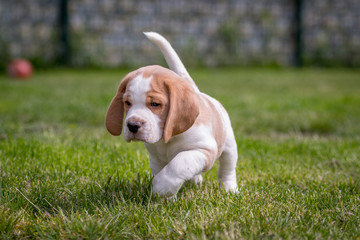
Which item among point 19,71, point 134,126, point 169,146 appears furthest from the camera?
point 19,71

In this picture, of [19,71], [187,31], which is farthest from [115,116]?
[187,31]

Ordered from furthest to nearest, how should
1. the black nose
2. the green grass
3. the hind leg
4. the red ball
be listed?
the red ball
the hind leg
the black nose
the green grass

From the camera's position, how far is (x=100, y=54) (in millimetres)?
11961

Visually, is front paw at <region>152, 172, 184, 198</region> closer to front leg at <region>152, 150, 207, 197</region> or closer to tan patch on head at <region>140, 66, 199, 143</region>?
front leg at <region>152, 150, 207, 197</region>

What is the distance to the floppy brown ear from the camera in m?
1.92

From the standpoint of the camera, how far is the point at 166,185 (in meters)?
1.94

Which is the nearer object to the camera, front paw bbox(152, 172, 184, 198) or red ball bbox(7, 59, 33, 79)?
front paw bbox(152, 172, 184, 198)

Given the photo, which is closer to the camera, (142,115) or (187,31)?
(142,115)

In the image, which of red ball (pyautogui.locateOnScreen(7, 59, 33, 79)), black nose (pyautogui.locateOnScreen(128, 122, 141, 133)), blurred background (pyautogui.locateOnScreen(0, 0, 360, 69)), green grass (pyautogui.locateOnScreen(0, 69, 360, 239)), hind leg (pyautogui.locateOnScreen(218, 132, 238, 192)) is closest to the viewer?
green grass (pyautogui.locateOnScreen(0, 69, 360, 239))

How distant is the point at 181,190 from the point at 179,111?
578 mm

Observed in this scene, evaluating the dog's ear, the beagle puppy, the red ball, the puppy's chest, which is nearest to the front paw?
the beagle puppy

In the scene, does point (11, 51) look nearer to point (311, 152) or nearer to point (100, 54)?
point (100, 54)

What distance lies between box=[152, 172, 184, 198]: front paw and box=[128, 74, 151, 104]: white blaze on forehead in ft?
1.13

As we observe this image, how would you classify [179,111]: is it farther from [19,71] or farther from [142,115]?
[19,71]
